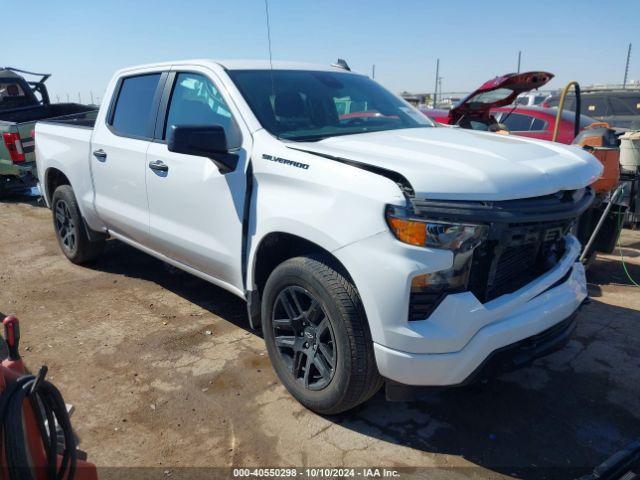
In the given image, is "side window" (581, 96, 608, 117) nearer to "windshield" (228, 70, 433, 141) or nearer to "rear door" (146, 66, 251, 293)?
"windshield" (228, 70, 433, 141)

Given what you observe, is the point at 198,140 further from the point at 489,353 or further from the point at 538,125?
the point at 538,125

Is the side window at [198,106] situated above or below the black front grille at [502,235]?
above

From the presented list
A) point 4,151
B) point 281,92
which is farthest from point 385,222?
point 4,151

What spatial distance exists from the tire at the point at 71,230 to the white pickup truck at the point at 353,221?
1.33m

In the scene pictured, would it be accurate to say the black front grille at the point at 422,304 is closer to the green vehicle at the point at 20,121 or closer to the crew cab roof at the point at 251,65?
the crew cab roof at the point at 251,65

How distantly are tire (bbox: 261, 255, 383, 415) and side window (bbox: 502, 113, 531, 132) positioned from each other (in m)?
6.45

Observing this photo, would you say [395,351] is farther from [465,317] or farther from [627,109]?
[627,109]

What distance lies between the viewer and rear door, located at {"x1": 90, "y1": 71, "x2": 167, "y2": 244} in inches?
155

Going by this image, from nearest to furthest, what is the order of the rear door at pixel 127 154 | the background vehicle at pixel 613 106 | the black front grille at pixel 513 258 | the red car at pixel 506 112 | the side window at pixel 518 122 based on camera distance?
the black front grille at pixel 513 258 < the rear door at pixel 127 154 < the red car at pixel 506 112 < the side window at pixel 518 122 < the background vehicle at pixel 613 106

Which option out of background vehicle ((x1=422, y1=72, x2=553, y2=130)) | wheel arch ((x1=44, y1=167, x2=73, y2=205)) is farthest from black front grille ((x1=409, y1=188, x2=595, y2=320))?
wheel arch ((x1=44, y1=167, x2=73, y2=205))

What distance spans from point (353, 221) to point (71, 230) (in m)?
3.97

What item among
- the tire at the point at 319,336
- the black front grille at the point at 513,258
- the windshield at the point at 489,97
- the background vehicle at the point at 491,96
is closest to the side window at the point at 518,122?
the background vehicle at the point at 491,96

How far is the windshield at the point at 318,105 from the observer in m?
3.17

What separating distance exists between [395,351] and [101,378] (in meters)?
2.05
